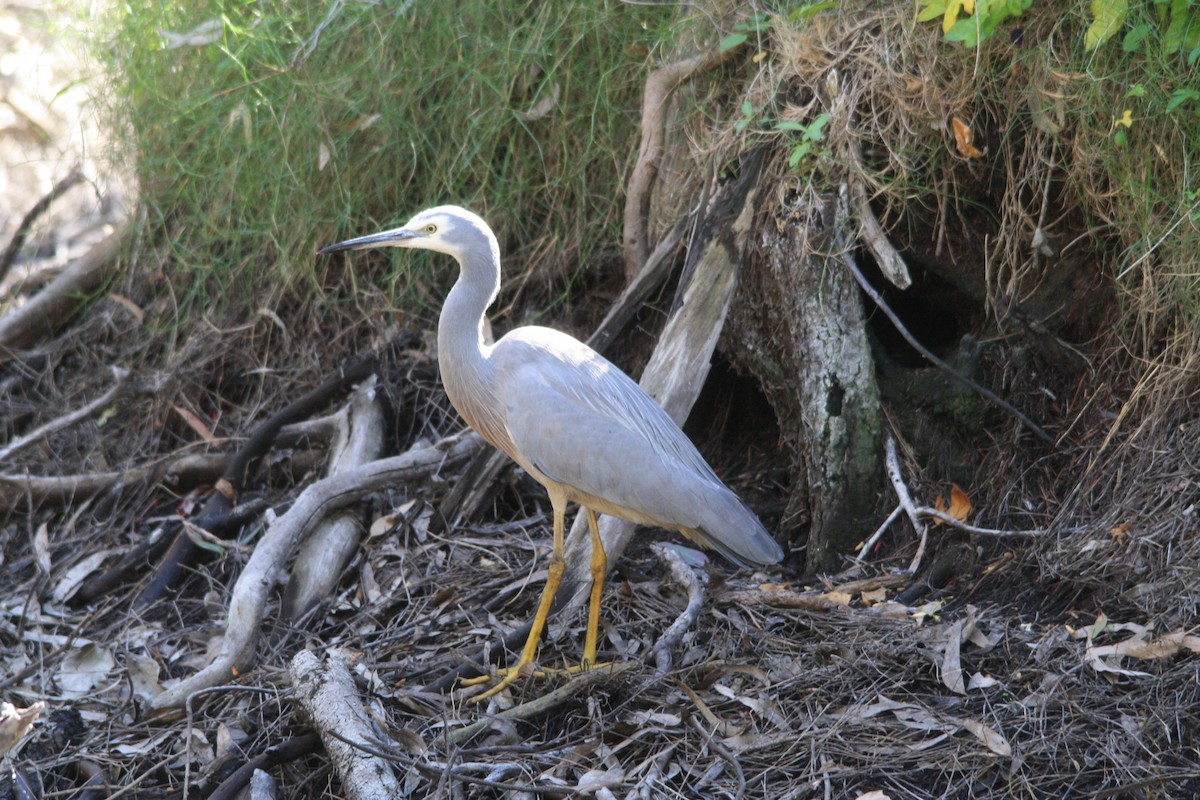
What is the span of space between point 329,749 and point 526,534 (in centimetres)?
149

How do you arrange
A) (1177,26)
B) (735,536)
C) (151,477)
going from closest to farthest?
(1177,26), (735,536), (151,477)

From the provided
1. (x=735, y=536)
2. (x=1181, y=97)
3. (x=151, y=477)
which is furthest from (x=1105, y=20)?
(x=151, y=477)

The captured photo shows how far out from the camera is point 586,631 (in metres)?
3.62

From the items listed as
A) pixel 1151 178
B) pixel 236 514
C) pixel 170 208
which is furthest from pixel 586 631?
pixel 170 208

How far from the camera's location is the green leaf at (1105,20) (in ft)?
10.6

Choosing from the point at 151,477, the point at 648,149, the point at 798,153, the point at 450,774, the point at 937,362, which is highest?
the point at 798,153

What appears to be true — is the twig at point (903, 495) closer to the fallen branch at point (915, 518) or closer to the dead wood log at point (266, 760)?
the fallen branch at point (915, 518)

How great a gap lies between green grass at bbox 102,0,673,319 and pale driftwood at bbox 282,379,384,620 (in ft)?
2.06

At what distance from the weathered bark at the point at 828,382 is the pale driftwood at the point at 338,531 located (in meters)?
1.75

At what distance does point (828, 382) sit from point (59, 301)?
4004mm

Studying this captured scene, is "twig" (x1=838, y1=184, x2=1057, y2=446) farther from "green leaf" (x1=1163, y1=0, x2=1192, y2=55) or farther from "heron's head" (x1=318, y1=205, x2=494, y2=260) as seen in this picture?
"heron's head" (x1=318, y1=205, x2=494, y2=260)

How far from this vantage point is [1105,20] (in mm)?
3250

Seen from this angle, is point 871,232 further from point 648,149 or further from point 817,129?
point 648,149

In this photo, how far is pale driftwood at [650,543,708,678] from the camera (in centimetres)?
323
